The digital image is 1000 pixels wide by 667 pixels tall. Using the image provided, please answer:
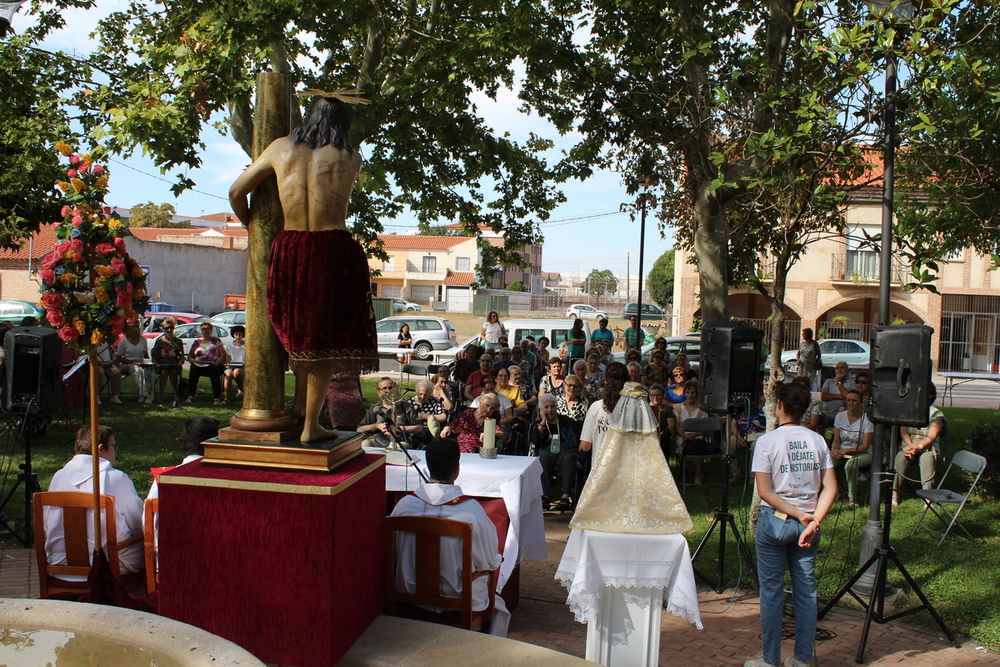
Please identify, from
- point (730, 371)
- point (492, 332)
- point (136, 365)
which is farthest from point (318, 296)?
point (492, 332)

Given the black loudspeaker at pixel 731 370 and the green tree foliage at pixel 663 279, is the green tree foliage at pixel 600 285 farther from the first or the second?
the black loudspeaker at pixel 731 370

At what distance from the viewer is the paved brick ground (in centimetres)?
511

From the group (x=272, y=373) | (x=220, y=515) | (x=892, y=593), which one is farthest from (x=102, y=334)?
(x=892, y=593)

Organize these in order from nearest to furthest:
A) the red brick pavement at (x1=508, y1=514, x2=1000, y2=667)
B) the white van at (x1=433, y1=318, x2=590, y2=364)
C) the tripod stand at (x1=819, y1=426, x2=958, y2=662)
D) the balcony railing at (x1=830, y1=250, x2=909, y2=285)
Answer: the red brick pavement at (x1=508, y1=514, x2=1000, y2=667) < the tripod stand at (x1=819, y1=426, x2=958, y2=662) < the white van at (x1=433, y1=318, x2=590, y2=364) < the balcony railing at (x1=830, y1=250, x2=909, y2=285)

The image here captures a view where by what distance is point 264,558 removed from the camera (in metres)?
3.62

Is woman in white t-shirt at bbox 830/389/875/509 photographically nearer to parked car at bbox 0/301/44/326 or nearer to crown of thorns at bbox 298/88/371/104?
crown of thorns at bbox 298/88/371/104

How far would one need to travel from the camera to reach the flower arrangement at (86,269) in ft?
14.2

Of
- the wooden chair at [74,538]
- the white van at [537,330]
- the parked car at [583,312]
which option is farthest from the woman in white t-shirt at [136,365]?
the parked car at [583,312]

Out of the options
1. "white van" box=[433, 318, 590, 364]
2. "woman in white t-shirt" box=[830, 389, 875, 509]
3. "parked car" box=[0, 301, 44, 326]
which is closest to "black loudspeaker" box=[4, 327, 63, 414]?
"woman in white t-shirt" box=[830, 389, 875, 509]

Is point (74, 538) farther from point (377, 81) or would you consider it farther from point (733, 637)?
point (377, 81)

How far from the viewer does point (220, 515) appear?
12.1 feet

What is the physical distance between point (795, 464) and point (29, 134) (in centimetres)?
1020

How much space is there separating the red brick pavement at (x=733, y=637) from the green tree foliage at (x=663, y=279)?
52.3 m

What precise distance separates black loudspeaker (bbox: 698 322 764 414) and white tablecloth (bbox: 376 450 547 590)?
1.63m
